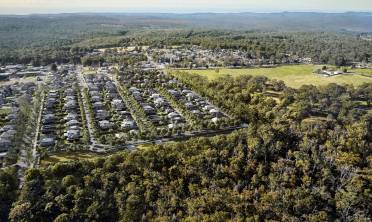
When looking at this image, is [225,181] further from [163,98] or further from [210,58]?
[210,58]

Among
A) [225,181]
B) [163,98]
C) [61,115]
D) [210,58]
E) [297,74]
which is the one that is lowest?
[225,181]

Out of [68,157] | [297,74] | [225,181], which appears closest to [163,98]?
[68,157]

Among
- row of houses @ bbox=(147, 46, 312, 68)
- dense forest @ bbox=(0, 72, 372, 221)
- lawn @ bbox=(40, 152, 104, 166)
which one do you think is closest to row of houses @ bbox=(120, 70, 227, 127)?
dense forest @ bbox=(0, 72, 372, 221)

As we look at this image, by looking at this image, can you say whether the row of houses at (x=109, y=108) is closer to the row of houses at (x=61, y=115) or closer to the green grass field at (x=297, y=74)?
the row of houses at (x=61, y=115)

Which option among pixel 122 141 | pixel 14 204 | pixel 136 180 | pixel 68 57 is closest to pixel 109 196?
pixel 136 180

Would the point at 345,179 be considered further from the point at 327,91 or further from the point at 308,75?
the point at 308,75

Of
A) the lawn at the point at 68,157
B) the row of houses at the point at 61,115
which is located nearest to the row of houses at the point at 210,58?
the row of houses at the point at 61,115

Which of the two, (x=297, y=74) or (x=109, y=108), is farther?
(x=297, y=74)
